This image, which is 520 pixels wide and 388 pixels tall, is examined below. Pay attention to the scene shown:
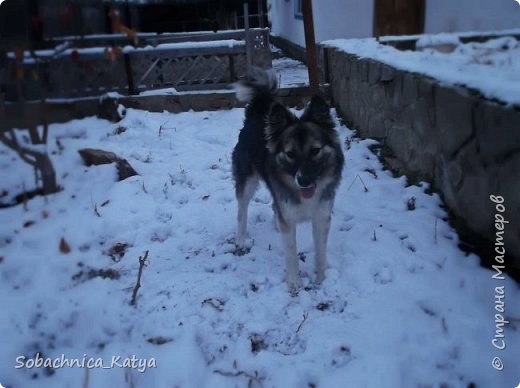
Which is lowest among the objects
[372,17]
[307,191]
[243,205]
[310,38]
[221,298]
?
[221,298]

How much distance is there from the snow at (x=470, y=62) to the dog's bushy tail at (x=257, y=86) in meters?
1.40

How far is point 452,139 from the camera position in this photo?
3201mm

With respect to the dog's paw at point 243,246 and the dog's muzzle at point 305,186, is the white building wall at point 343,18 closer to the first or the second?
the dog's paw at point 243,246

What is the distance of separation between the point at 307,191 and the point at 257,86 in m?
1.12

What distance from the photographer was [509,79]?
9.12 feet

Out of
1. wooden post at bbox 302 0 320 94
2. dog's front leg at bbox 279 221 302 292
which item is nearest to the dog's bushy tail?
dog's front leg at bbox 279 221 302 292

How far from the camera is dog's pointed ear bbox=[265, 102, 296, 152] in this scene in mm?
2758

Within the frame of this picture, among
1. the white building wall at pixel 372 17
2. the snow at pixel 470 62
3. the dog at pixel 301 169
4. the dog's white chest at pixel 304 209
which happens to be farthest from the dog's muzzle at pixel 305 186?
the white building wall at pixel 372 17

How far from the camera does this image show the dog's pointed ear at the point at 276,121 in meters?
2.76

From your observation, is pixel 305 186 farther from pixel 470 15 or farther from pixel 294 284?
pixel 470 15

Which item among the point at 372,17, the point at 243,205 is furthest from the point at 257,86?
the point at 372,17

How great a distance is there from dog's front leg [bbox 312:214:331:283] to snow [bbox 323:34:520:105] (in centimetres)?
134

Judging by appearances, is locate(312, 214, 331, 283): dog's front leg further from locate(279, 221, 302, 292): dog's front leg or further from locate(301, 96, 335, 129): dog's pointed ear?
locate(301, 96, 335, 129): dog's pointed ear

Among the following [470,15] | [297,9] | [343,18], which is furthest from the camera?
[297,9]
